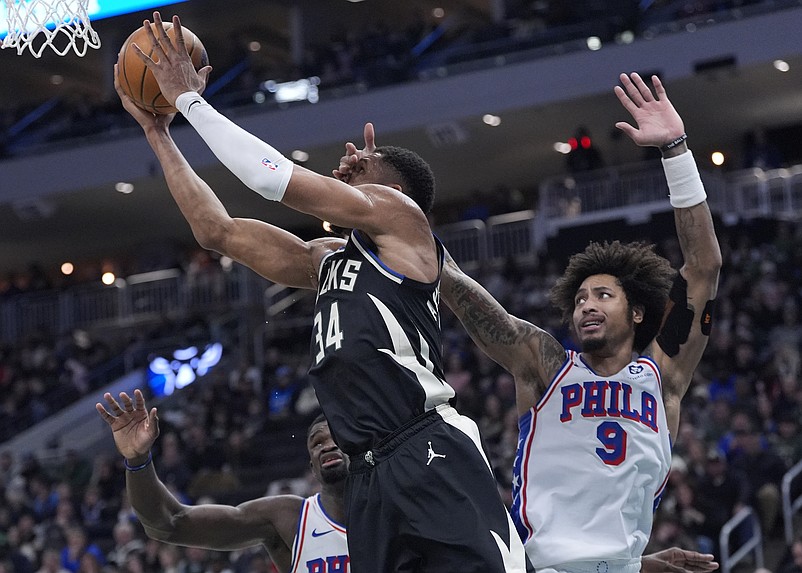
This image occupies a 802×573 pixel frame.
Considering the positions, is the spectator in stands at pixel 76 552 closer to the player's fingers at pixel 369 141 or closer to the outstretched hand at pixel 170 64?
the player's fingers at pixel 369 141

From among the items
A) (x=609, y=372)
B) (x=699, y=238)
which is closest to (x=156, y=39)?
(x=609, y=372)

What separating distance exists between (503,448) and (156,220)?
1415cm

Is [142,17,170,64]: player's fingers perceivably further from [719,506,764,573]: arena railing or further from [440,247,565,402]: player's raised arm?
[719,506,764,573]: arena railing

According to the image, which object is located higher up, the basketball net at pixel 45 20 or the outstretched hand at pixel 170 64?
the basketball net at pixel 45 20

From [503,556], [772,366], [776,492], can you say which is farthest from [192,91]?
[772,366]

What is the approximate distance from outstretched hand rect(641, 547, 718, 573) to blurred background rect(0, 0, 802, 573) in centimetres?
588

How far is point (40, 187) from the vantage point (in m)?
22.2

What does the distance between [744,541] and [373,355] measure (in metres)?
7.70

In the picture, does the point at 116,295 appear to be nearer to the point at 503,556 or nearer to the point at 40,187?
the point at 40,187

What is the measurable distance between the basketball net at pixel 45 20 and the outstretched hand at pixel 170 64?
1.14m

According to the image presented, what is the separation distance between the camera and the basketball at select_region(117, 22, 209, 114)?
449 cm

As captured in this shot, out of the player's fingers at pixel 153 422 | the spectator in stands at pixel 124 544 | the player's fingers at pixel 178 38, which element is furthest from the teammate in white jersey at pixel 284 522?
the spectator in stands at pixel 124 544

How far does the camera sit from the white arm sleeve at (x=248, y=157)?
13.3ft

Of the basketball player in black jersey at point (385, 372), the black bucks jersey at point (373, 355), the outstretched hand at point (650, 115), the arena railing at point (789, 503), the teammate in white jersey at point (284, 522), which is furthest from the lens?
the arena railing at point (789, 503)
